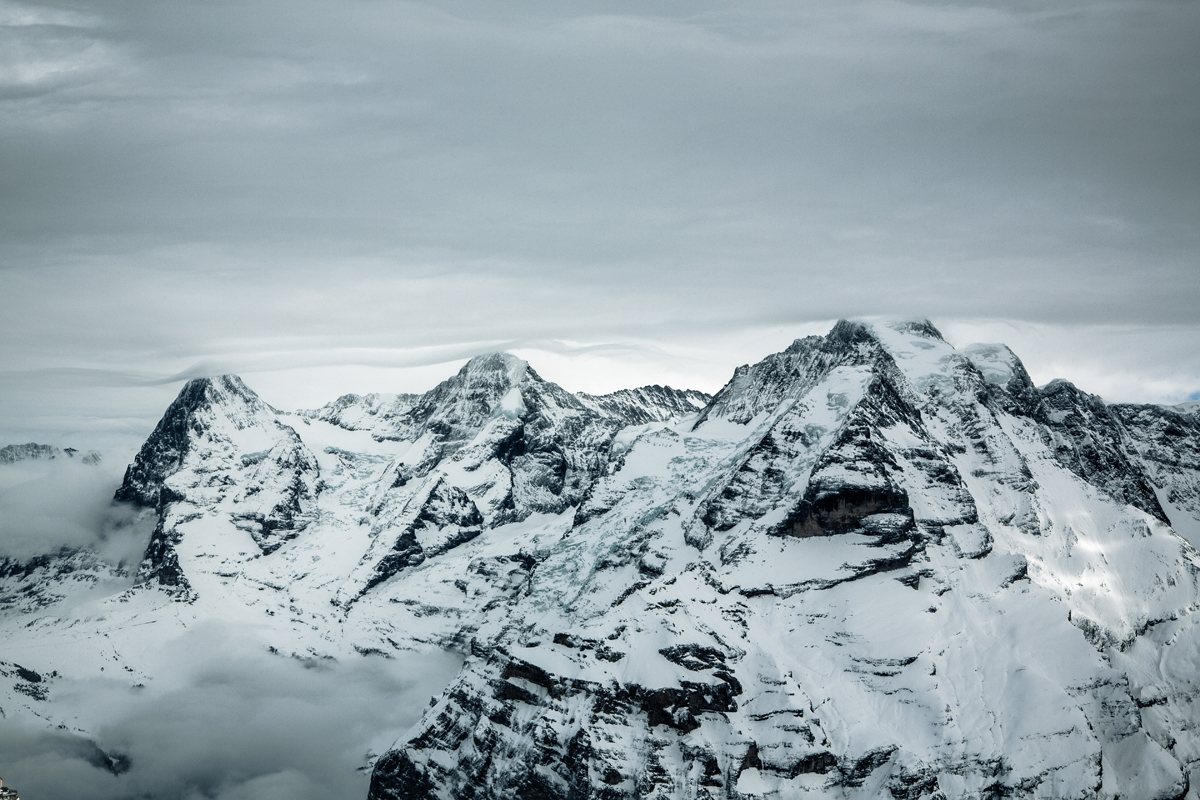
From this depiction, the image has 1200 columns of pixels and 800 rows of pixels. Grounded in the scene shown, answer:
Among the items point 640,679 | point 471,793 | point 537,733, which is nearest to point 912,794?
point 640,679

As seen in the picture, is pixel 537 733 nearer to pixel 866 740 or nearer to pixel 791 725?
pixel 791 725

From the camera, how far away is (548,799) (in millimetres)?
186250

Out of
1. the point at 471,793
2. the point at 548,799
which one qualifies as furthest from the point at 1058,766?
the point at 471,793

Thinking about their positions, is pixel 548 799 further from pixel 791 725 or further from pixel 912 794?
pixel 912 794

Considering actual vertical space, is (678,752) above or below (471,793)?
above

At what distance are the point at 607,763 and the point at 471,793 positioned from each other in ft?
97.0

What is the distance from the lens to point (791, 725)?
18812 centimetres

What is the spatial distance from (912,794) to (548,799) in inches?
2197

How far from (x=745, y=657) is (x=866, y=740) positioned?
23.1 m

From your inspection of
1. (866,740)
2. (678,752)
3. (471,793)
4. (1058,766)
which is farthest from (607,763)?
(1058,766)

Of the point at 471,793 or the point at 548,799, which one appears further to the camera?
the point at 471,793

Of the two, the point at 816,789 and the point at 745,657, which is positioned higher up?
the point at 745,657

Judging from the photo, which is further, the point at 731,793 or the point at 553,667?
the point at 553,667

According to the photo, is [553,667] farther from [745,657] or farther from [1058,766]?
[1058,766]
